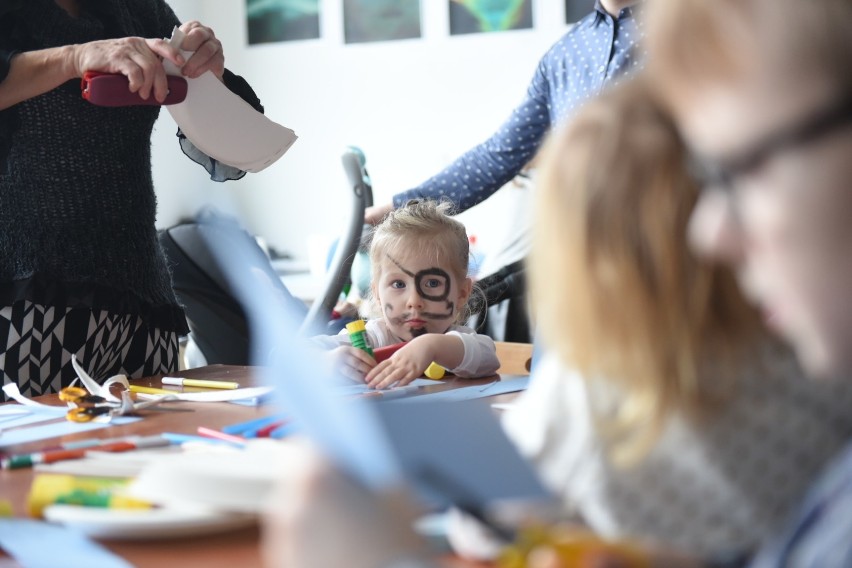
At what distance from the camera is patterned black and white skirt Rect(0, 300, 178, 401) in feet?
A: 4.35

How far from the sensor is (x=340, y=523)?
0.46m

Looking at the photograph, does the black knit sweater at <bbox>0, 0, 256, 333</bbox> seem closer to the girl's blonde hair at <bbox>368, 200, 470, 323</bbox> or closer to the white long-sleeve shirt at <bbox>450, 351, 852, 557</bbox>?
the girl's blonde hair at <bbox>368, 200, 470, 323</bbox>

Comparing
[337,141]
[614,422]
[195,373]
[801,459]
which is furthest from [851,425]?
[337,141]

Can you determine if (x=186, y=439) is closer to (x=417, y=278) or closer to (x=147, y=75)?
(x=147, y=75)

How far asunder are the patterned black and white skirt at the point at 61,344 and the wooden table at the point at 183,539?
6 cm

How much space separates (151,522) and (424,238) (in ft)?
3.94

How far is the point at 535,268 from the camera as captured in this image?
63cm

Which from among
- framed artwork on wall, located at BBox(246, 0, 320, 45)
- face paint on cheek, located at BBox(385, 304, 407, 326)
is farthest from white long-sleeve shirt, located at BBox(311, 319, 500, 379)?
framed artwork on wall, located at BBox(246, 0, 320, 45)

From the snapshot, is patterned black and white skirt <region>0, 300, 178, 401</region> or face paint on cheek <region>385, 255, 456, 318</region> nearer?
patterned black and white skirt <region>0, 300, 178, 401</region>

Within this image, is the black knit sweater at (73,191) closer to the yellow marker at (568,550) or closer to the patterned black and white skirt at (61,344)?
the patterned black and white skirt at (61,344)

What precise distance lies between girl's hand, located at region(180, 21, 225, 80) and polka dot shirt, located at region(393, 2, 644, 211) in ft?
1.85

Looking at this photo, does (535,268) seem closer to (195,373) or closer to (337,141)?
(195,373)

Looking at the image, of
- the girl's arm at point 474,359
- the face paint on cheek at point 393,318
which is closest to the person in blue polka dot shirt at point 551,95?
the face paint on cheek at point 393,318

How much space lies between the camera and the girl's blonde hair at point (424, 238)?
1.84 meters
